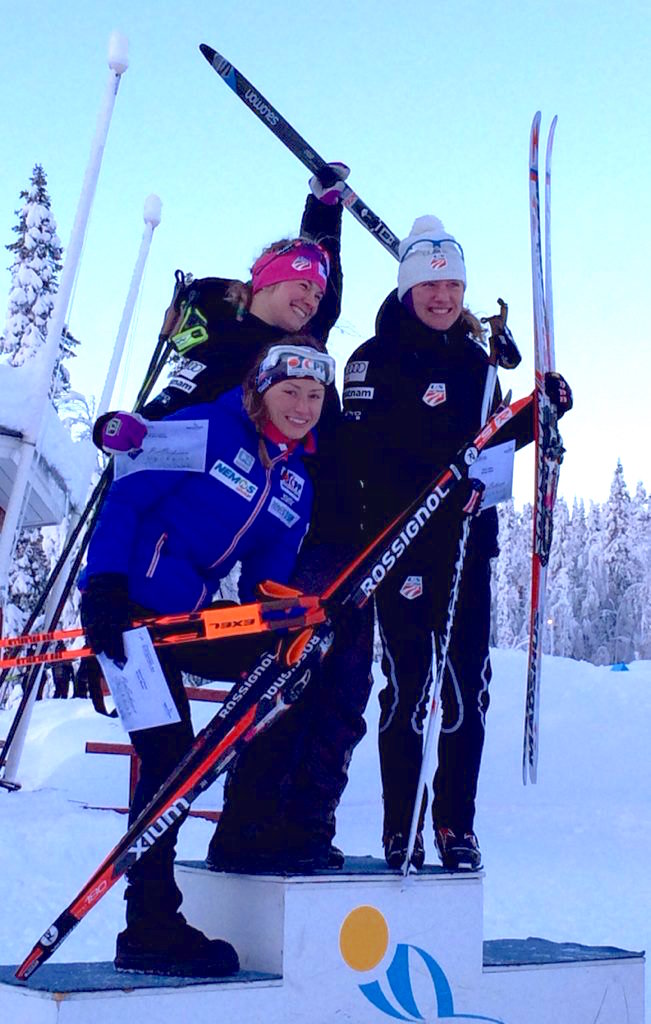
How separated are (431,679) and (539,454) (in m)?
0.92

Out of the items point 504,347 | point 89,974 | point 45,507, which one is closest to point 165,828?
point 89,974

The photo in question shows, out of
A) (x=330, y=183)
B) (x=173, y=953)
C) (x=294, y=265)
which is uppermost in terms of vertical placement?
(x=330, y=183)

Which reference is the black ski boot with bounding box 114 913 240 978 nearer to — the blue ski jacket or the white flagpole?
the blue ski jacket

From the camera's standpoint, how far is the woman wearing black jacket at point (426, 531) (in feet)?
13.5

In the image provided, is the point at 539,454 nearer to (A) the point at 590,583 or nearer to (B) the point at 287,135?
(B) the point at 287,135

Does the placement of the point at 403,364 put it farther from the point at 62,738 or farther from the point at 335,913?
the point at 62,738

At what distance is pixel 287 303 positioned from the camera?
3980 millimetres

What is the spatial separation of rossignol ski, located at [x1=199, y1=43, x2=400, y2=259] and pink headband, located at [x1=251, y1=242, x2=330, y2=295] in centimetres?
89

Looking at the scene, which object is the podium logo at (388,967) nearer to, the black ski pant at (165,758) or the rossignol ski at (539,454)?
the black ski pant at (165,758)

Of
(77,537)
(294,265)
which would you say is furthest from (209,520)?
(77,537)

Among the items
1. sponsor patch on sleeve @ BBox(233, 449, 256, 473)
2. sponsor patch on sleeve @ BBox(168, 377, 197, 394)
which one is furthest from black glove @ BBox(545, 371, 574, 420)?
sponsor patch on sleeve @ BBox(168, 377, 197, 394)

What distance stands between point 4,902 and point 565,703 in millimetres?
12268

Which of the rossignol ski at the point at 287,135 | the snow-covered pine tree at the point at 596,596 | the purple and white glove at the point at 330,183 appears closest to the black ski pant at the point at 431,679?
the purple and white glove at the point at 330,183

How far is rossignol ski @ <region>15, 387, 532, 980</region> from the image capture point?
3223mm
